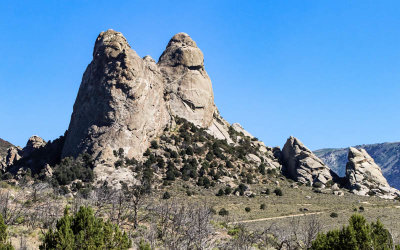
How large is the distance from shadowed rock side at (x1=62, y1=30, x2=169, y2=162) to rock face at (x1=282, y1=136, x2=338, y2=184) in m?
31.3

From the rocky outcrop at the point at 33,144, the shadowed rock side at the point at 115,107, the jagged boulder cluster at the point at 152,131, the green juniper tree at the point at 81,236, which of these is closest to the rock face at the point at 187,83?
the jagged boulder cluster at the point at 152,131

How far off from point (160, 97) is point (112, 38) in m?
16.1

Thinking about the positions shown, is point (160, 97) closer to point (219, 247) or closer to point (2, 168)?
point (2, 168)

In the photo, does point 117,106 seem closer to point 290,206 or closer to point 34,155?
point 34,155

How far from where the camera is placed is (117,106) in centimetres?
8669

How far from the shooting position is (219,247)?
38344mm

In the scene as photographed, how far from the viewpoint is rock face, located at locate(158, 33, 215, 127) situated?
104938 millimetres

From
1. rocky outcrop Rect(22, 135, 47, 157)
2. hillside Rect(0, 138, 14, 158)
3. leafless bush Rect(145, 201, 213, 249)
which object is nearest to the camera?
leafless bush Rect(145, 201, 213, 249)

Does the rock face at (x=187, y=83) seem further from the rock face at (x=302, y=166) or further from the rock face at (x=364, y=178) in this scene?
the rock face at (x=364, y=178)

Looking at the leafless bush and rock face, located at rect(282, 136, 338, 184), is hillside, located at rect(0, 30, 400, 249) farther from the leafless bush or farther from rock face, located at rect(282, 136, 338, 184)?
the leafless bush

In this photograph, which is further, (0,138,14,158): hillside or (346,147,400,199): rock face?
(0,138,14,158): hillside

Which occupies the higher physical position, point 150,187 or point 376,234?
point 150,187

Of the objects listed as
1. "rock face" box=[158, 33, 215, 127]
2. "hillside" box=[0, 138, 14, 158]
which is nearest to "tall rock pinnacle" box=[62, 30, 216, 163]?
"rock face" box=[158, 33, 215, 127]

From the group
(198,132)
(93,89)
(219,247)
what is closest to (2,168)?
(93,89)
